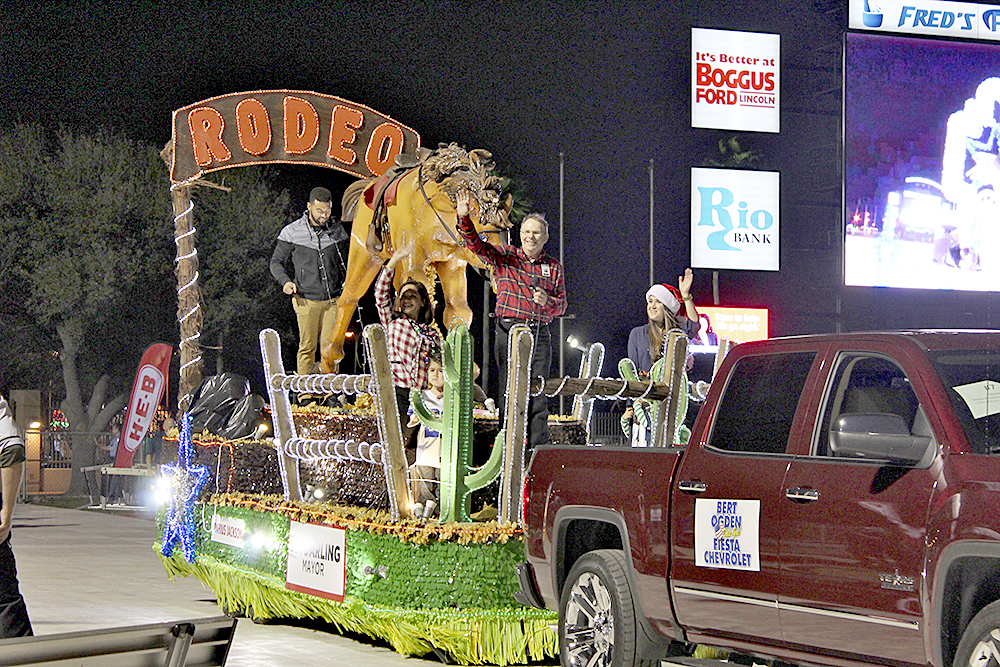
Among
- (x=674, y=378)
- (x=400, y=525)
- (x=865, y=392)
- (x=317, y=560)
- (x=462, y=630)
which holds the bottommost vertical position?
(x=462, y=630)

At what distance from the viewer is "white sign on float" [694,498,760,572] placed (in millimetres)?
6242

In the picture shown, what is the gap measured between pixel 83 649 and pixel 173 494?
8328 mm

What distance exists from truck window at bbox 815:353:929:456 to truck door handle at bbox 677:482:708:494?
2.13 feet

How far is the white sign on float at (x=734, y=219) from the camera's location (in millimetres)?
40281

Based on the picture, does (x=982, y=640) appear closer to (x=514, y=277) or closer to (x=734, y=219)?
(x=514, y=277)

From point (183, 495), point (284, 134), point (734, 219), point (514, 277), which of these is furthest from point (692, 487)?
point (734, 219)

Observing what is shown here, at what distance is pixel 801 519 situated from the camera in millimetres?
5980

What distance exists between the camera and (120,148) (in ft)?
118

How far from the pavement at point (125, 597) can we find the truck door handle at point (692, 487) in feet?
8.99

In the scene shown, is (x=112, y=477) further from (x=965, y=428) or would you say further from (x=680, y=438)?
(x=965, y=428)

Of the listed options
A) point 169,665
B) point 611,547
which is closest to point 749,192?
point 611,547

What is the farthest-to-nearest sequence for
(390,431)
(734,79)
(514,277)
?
(734,79) → (514,277) → (390,431)

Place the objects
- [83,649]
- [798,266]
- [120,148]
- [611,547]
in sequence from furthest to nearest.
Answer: [798,266], [120,148], [611,547], [83,649]

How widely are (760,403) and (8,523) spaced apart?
3.59 metres
